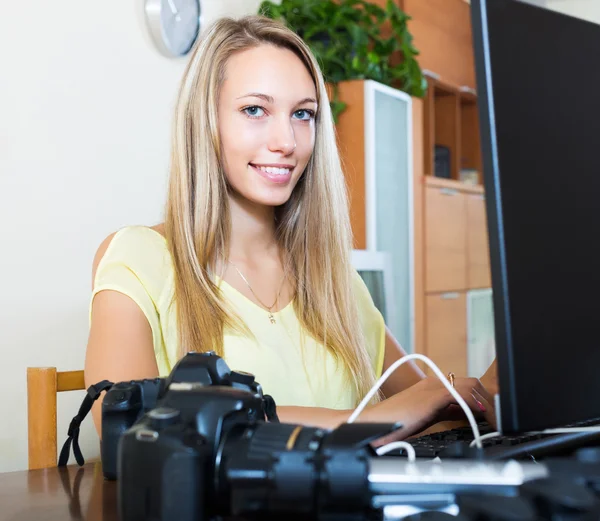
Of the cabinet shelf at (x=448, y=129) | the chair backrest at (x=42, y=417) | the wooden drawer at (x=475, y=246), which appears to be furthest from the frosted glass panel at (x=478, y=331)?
the chair backrest at (x=42, y=417)

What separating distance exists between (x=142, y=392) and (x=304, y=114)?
87 cm

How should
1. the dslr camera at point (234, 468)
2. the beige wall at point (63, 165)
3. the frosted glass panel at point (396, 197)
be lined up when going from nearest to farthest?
1. the dslr camera at point (234, 468)
2. the beige wall at point (63, 165)
3. the frosted glass panel at point (396, 197)

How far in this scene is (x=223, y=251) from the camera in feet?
4.75

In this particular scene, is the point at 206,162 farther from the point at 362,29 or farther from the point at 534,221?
the point at 362,29

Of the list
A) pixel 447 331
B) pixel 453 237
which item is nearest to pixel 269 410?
pixel 447 331

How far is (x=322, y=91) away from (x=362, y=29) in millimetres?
1795

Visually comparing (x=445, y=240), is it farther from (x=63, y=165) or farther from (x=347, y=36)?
(x=63, y=165)

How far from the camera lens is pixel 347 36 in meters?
3.18

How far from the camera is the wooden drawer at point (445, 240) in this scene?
3.92 m

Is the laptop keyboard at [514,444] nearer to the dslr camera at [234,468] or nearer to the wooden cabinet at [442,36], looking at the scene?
the dslr camera at [234,468]

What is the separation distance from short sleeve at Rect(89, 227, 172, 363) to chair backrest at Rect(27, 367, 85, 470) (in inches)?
6.0

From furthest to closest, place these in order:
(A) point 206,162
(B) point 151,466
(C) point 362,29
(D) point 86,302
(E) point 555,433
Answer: (C) point 362,29
(D) point 86,302
(A) point 206,162
(E) point 555,433
(B) point 151,466

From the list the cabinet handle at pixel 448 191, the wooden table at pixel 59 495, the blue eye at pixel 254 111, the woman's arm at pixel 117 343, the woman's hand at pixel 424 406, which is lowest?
the wooden table at pixel 59 495

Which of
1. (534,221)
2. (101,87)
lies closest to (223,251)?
(534,221)
